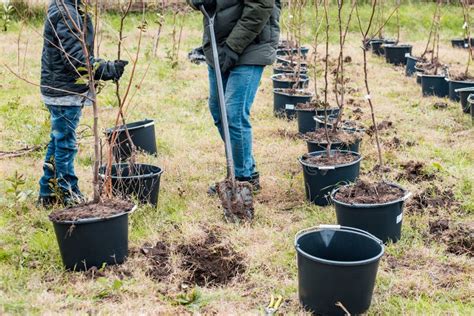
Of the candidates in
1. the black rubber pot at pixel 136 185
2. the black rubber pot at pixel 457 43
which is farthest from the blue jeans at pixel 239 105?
the black rubber pot at pixel 457 43

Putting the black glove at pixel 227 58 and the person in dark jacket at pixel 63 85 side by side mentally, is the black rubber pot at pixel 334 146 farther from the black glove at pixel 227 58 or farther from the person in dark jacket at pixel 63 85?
the person in dark jacket at pixel 63 85

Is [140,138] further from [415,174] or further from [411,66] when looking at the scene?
[411,66]

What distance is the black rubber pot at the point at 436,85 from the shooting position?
703cm

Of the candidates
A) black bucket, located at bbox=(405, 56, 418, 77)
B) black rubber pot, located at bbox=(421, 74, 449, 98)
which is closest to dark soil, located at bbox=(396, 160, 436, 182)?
black rubber pot, located at bbox=(421, 74, 449, 98)

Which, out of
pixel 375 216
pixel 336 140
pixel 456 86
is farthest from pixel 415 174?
pixel 456 86

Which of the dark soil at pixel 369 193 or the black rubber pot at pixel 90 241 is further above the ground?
the dark soil at pixel 369 193

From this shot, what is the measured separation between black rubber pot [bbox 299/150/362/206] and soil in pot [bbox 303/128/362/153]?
0.39 metres

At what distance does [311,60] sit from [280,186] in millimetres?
5276

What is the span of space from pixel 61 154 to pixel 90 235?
0.96 m

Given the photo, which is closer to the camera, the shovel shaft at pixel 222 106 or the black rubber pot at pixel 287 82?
the shovel shaft at pixel 222 106

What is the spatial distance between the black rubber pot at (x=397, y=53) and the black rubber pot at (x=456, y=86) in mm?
2562

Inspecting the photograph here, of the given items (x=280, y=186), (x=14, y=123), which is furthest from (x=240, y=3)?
(x=14, y=123)

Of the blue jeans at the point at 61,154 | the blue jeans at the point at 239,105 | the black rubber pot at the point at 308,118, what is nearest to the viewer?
the blue jeans at the point at 61,154

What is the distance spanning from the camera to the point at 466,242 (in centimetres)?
334
